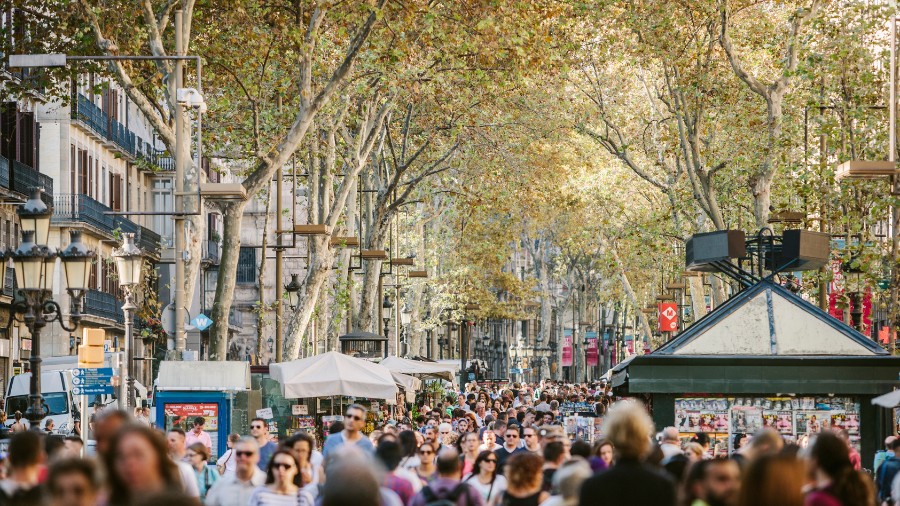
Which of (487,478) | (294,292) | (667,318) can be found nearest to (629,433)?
(487,478)

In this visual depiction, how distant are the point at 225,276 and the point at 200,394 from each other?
2.77m

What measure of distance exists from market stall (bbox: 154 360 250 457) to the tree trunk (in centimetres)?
205

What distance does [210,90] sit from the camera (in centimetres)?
3638

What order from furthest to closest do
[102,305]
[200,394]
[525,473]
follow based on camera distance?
[102,305]
[200,394]
[525,473]

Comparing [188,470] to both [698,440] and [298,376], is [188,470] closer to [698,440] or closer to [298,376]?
[698,440]

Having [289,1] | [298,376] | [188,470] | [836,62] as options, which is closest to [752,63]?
[836,62]

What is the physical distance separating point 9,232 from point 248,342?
37.3 metres

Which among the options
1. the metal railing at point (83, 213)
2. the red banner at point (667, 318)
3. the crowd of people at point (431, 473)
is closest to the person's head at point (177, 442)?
the crowd of people at point (431, 473)

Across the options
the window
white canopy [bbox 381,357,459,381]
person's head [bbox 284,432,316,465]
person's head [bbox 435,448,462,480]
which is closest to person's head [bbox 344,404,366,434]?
person's head [bbox 284,432,316,465]

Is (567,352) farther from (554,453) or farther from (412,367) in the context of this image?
(554,453)

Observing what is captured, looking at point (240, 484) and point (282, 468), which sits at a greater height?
point (282, 468)

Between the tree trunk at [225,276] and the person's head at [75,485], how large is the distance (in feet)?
62.6

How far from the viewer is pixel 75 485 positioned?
6223 millimetres

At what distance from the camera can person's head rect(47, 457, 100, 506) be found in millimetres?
6211
